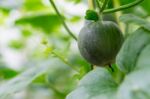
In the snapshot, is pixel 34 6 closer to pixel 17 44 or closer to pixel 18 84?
pixel 17 44

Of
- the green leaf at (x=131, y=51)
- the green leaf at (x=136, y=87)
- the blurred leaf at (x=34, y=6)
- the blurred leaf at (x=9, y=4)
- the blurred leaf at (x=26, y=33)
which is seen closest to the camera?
the green leaf at (x=136, y=87)

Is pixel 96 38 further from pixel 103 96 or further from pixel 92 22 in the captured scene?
pixel 103 96

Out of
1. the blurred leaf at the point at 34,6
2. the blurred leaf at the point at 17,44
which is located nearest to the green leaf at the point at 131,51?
the blurred leaf at the point at 34,6

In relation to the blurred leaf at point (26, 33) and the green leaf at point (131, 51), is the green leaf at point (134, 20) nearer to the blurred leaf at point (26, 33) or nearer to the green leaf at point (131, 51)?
the green leaf at point (131, 51)

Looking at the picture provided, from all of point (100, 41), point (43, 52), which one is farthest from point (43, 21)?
point (100, 41)

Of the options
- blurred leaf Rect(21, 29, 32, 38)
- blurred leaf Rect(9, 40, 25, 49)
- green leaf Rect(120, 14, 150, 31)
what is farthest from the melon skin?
blurred leaf Rect(9, 40, 25, 49)

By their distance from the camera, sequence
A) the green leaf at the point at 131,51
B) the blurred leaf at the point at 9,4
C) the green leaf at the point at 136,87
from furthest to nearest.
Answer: the blurred leaf at the point at 9,4 → the green leaf at the point at 131,51 → the green leaf at the point at 136,87

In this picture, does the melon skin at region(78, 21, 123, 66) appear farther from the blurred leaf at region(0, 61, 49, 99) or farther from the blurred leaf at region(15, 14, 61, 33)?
the blurred leaf at region(15, 14, 61, 33)

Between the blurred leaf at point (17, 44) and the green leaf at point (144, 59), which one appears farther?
the blurred leaf at point (17, 44)
